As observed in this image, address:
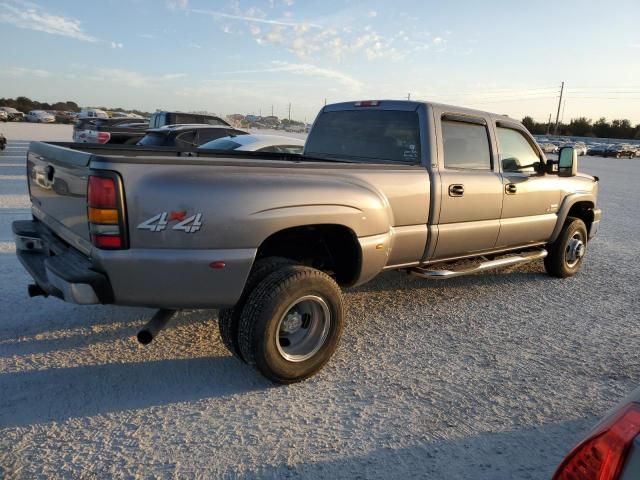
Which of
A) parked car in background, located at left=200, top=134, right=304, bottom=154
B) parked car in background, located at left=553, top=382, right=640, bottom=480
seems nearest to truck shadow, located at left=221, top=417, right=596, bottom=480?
parked car in background, located at left=553, top=382, right=640, bottom=480

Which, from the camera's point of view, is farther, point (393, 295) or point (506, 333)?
point (393, 295)

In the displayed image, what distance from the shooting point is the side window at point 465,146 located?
15.3 ft

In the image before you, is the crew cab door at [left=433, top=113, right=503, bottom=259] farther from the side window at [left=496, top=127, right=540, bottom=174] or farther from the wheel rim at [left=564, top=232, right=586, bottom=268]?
the wheel rim at [left=564, top=232, right=586, bottom=268]

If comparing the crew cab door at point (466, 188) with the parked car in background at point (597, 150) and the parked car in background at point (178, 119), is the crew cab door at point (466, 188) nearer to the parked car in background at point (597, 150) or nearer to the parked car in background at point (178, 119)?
the parked car in background at point (178, 119)

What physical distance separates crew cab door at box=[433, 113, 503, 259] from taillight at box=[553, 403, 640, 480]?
3.00 m

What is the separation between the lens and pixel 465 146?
15.9ft

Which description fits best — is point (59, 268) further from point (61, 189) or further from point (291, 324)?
point (291, 324)

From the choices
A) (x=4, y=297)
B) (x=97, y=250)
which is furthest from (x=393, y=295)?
(x=4, y=297)

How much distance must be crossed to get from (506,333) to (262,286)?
2391mm

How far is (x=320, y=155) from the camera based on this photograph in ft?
17.8

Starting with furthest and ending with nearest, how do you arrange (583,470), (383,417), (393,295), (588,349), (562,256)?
(562,256)
(393,295)
(588,349)
(383,417)
(583,470)

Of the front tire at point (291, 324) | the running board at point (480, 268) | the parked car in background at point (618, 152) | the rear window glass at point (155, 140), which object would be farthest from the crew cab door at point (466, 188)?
the parked car in background at point (618, 152)

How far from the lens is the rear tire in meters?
3.31

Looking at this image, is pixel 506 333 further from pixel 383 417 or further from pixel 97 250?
pixel 97 250
